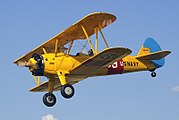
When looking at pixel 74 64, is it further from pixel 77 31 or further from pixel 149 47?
pixel 149 47

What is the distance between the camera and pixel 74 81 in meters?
21.0

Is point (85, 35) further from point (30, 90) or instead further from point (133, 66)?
point (30, 90)

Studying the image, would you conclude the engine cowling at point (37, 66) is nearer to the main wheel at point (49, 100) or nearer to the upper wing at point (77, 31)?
the main wheel at point (49, 100)

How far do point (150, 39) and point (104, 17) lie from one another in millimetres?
6730

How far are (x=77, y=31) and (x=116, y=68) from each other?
107 inches

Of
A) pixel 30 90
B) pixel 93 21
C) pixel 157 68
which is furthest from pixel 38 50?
pixel 157 68

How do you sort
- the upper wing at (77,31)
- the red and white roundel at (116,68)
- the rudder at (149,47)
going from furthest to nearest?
the rudder at (149,47)
the red and white roundel at (116,68)
the upper wing at (77,31)

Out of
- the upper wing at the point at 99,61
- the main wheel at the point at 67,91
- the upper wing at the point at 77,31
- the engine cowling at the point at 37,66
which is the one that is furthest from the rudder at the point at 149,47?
the engine cowling at the point at 37,66

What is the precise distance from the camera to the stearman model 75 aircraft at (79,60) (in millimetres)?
17484

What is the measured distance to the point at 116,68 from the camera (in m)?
19.8

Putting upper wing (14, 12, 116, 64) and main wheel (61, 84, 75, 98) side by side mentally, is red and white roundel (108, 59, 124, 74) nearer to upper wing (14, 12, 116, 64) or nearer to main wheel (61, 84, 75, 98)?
upper wing (14, 12, 116, 64)

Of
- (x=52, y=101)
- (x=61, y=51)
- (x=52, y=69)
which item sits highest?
(x=61, y=51)

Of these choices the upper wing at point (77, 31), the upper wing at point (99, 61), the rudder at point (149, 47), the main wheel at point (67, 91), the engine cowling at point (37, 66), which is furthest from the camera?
the rudder at point (149, 47)

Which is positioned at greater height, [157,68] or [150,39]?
[150,39]
